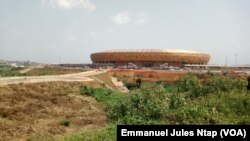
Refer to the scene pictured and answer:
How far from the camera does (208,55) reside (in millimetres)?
104562

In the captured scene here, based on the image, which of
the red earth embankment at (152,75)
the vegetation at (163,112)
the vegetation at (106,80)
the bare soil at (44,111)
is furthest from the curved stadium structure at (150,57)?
the vegetation at (163,112)

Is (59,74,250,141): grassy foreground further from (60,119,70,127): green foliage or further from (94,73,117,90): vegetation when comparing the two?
(94,73,117,90): vegetation

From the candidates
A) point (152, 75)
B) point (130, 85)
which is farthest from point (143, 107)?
point (152, 75)

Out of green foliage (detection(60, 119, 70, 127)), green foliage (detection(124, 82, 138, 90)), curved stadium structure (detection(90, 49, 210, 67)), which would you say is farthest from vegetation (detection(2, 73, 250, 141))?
curved stadium structure (detection(90, 49, 210, 67))

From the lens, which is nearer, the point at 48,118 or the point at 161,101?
the point at 161,101

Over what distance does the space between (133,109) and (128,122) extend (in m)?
3.02

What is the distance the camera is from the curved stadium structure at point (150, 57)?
92.0 m

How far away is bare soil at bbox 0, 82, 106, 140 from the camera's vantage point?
2047 centimetres

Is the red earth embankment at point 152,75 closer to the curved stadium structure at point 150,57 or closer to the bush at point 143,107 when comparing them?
the curved stadium structure at point 150,57

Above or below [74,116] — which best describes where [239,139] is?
above

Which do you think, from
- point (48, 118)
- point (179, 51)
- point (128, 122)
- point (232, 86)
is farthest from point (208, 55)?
point (128, 122)

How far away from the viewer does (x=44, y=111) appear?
26.4 m

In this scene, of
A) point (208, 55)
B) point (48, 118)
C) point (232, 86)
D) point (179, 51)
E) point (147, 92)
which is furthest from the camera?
point (208, 55)

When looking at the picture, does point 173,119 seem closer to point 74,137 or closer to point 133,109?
point 133,109
